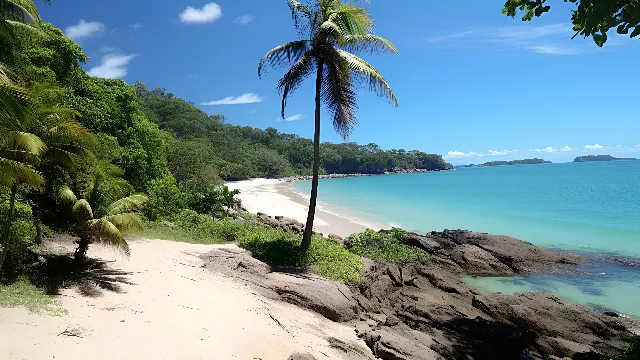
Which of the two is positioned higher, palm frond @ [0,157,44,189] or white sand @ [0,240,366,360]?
palm frond @ [0,157,44,189]

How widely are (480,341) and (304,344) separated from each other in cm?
456

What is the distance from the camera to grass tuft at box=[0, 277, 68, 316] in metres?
5.65

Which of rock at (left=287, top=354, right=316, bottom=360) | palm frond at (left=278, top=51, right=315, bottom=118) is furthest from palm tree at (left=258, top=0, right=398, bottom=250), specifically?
rock at (left=287, top=354, right=316, bottom=360)

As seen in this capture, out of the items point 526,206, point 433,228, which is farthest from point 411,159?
point 433,228

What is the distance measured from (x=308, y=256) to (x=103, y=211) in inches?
252

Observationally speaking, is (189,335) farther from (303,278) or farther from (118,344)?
(303,278)

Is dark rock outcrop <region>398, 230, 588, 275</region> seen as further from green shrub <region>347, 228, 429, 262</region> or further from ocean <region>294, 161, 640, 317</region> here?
green shrub <region>347, 228, 429, 262</region>

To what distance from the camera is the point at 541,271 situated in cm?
1598

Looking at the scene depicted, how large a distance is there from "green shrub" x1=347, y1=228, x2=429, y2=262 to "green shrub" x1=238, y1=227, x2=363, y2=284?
6.51 feet

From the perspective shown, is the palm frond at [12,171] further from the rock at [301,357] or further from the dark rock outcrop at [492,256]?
the dark rock outcrop at [492,256]

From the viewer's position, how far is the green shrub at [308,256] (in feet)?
36.8

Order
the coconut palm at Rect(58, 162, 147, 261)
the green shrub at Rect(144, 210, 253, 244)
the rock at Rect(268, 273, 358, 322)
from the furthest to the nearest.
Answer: the green shrub at Rect(144, 210, 253, 244) < the rock at Rect(268, 273, 358, 322) < the coconut palm at Rect(58, 162, 147, 261)

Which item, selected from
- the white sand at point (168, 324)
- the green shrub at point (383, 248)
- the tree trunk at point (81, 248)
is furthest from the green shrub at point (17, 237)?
the green shrub at point (383, 248)

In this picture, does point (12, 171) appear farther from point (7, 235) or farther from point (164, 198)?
point (164, 198)
